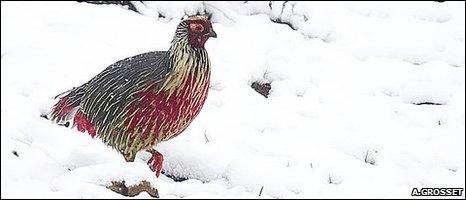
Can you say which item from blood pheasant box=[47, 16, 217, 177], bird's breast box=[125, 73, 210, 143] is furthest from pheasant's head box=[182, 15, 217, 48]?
bird's breast box=[125, 73, 210, 143]

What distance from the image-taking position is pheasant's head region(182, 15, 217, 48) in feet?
12.2

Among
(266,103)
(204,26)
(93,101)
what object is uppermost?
(204,26)

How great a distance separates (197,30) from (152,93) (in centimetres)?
40

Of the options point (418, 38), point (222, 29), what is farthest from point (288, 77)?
point (418, 38)

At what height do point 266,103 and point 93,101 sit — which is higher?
point 93,101

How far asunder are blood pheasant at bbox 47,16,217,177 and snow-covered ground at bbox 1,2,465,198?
231 mm

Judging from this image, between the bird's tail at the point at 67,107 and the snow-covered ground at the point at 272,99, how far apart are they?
0.36 ft

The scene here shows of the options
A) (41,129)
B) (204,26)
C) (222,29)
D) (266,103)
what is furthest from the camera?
(222,29)

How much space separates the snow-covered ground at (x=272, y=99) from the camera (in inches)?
148

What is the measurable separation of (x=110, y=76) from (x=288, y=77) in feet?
5.71

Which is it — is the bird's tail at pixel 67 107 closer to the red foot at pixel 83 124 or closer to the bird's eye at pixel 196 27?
the red foot at pixel 83 124

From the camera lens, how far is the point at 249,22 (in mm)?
6102

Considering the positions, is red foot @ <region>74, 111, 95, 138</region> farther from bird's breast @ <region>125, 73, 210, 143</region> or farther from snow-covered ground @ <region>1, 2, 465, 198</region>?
bird's breast @ <region>125, 73, 210, 143</region>

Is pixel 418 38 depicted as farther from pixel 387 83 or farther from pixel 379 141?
pixel 379 141
